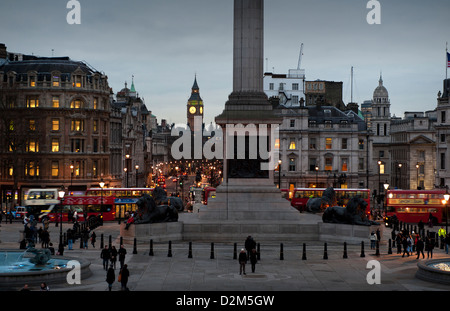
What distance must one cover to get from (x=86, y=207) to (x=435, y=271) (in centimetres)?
3894

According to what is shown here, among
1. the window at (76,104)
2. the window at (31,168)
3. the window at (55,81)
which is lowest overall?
the window at (31,168)

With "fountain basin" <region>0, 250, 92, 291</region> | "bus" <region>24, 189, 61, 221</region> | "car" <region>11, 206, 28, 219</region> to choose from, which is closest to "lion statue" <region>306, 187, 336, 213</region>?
"fountain basin" <region>0, 250, 92, 291</region>

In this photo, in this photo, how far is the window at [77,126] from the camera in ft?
262

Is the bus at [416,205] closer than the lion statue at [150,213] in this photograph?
No

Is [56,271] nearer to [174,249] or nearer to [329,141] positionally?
[174,249]

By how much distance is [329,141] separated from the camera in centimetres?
9462

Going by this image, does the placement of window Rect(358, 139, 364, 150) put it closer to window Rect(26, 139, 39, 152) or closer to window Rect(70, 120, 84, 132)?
window Rect(70, 120, 84, 132)

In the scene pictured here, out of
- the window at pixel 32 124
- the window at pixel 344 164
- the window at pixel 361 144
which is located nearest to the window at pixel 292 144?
the window at pixel 344 164

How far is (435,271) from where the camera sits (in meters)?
27.3

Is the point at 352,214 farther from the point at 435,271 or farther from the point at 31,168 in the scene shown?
the point at 31,168

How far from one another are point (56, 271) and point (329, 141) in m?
72.2

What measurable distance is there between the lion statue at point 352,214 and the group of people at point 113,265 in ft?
55.1

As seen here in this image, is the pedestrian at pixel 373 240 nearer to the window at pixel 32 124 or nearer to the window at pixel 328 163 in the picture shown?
the window at pixel 32 124

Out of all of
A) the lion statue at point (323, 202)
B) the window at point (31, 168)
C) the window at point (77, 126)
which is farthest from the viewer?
the window at point (77, 126)
